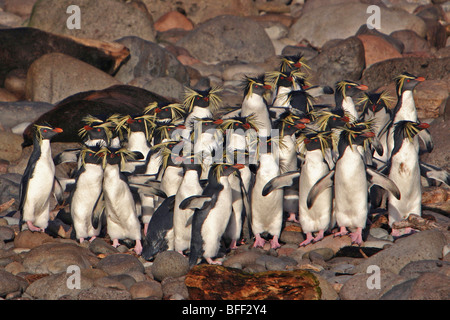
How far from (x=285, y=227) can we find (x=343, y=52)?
7.59 metres

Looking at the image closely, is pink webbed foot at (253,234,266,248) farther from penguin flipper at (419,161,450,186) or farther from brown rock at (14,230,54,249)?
brown rock at (14,230,54,249)

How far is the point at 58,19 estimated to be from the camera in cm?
1731

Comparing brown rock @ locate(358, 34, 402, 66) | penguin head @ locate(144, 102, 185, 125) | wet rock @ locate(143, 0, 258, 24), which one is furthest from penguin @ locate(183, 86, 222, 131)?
wet rock @ locate(143, 0, 258, 24)

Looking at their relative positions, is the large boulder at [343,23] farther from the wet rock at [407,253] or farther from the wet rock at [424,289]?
the wet rock at [424,289]

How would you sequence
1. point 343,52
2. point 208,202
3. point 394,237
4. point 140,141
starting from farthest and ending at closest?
point 343,52 → point 140,141 → point 394,237 → point 208,202

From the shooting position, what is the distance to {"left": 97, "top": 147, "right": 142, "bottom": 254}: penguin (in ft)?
21.3

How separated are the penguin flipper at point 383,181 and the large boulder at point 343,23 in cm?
1255

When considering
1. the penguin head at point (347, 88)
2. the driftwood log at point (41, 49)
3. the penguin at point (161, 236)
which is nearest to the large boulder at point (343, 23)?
the driftwood log at point (41, 49)

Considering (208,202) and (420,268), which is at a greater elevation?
(208,202)

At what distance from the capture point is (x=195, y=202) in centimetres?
577

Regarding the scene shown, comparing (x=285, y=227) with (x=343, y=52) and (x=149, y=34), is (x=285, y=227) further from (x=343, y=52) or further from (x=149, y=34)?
(x=149, y=34)

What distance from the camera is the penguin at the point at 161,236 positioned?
20.6ft

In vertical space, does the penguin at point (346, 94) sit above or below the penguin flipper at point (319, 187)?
above

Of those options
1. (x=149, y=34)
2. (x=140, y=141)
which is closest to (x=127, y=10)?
(x=149, y=34)
